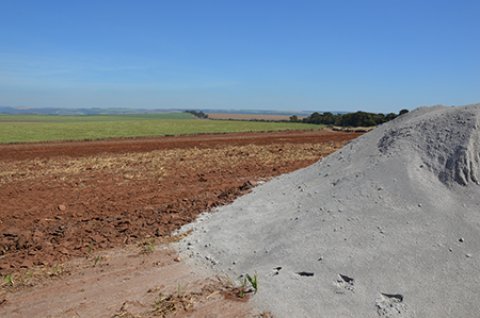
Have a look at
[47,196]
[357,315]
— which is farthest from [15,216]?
[357,315]

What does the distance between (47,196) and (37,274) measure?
5.21m

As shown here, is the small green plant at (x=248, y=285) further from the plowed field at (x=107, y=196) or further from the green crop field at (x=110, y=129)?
the green crop field at (x=110, y=129)

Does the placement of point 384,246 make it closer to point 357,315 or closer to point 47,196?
point 357,315

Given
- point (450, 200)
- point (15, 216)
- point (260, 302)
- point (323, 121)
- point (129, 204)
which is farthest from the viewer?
point (323, 121)

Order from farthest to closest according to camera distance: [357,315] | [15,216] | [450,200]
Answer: [15,216] < [450,200] < [357,315]

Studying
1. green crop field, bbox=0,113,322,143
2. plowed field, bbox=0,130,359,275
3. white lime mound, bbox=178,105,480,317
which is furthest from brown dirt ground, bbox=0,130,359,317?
green crop field, bbox=0,113,322,143

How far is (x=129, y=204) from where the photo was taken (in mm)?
8523

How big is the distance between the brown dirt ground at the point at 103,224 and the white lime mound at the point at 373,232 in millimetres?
694

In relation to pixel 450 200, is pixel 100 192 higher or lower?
lower

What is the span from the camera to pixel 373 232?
195 inches

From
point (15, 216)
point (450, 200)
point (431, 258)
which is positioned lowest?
point (15, 216)

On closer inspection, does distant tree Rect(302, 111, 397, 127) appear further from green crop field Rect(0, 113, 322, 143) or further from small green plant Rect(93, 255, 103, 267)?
small green plant Rect(93, 255, 103, 267)

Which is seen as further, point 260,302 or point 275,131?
point 275,131

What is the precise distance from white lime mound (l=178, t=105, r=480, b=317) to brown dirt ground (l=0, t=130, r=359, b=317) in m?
0.69
